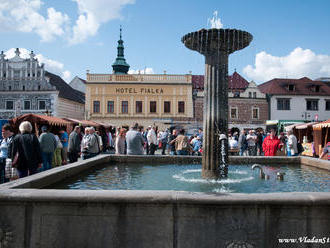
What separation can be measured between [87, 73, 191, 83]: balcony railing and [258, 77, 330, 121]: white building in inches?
464

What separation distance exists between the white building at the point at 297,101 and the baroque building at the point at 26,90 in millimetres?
27581

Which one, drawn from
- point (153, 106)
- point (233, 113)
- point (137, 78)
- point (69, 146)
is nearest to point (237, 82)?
point (233, 113)

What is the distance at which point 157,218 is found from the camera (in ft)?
10.6

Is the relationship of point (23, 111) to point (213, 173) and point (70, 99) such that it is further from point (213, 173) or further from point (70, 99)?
point (213, 173)

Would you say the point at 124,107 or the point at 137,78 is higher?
the point at 137,78

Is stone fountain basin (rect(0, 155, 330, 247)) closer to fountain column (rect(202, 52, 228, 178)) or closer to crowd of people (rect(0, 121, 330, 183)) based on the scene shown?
crowd of people (rect(0, 121, 330, 183))

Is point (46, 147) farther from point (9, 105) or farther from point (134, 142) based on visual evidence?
point (9, 105)

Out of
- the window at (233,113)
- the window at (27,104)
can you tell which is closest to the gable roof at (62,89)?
the window at (27,104)

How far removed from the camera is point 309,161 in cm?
800

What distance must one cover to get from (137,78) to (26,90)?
45.6 feet

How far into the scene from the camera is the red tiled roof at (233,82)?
141 ft

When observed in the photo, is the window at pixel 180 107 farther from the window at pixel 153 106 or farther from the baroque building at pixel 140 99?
the window at pixel 153 106

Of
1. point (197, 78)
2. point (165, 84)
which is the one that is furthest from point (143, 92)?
point (197, 78)

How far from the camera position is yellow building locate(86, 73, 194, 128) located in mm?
39531
